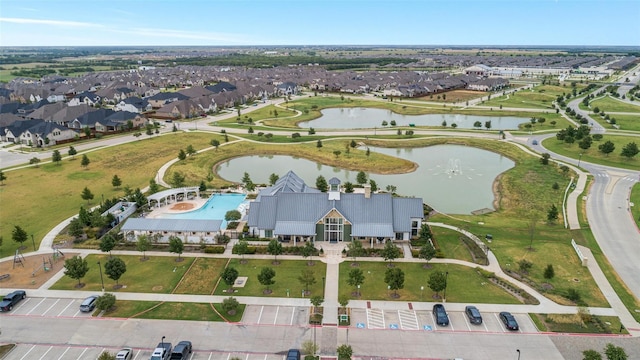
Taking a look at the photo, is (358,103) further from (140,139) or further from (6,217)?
(6,217)

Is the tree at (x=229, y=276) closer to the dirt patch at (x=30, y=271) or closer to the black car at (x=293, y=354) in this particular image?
the black car at (x=293, y=354)

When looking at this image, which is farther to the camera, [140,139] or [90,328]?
[140,139]

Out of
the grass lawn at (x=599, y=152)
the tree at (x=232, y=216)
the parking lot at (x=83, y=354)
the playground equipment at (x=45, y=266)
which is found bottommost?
Answer: the parking lot at (x=83, y=354)

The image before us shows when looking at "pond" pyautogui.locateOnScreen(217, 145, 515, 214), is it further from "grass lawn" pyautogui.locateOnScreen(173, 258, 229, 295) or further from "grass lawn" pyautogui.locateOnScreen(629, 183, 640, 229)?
"grass lawn" pyautogui.locateOnScreen(173, 258, 229, 295)

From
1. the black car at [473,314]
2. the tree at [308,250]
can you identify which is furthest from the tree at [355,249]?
the black car at [473,314]

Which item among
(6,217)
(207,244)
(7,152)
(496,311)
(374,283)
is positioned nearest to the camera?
(496,311)

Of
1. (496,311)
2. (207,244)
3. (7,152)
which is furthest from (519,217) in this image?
(7,152)
